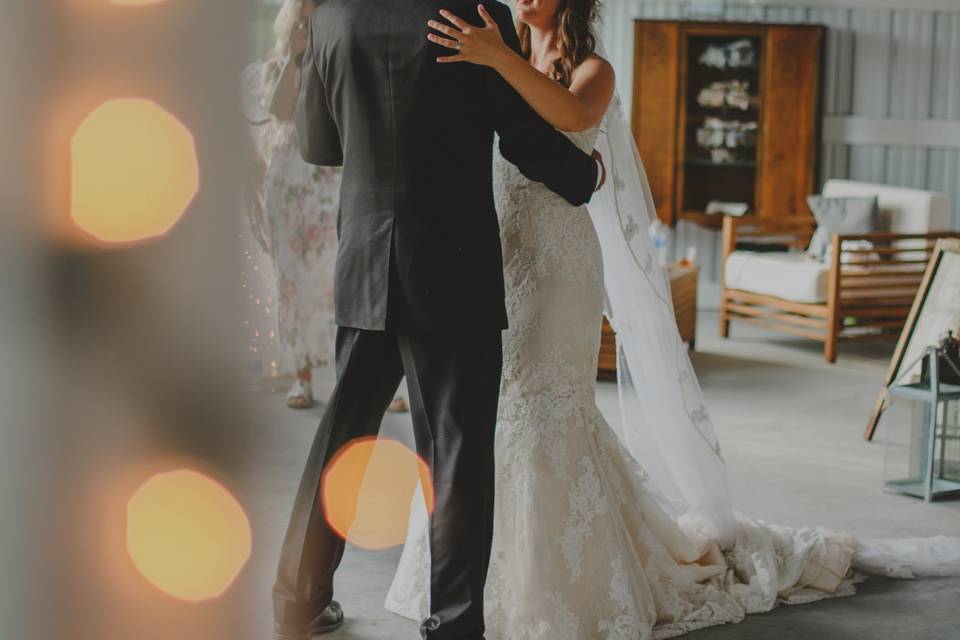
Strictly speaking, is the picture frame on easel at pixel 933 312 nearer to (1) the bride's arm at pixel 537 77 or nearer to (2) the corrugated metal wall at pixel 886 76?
(1) the bride's arm at pixel 537 77

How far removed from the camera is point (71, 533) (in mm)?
374

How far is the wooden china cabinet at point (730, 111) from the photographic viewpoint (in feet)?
27.2

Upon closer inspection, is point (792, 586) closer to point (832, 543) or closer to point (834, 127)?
point (832, 543)

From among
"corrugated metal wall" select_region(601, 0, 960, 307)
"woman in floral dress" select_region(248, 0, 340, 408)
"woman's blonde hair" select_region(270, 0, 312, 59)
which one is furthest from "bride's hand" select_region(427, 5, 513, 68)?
"corrugated metal wall" select_region(601, 0, 960, 307)

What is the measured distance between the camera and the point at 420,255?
2.22 m

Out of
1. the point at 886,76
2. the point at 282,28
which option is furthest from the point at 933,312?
the point at 886,76

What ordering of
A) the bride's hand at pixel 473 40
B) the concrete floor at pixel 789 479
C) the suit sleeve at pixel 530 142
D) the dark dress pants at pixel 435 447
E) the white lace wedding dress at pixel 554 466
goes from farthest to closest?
1. the concrete floor at pixel 789 479
2. the white lace wedding dress at pixel 554 466
3. the dark dress pants at pixel 435 447
4. the suit sleeve at pixel 530 142
5. the bride's hand at pixel 473 40

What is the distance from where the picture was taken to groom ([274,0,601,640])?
2.18 meters

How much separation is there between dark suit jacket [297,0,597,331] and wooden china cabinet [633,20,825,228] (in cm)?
633

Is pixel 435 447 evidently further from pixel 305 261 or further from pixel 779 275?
pixel 779 275

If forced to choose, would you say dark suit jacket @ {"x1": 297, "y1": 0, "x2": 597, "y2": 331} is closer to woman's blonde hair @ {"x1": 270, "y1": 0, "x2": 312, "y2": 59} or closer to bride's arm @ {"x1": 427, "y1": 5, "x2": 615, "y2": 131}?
bride's arm @ {"x1": 427, "y1": 5, "x2": 615, "y2": 131}

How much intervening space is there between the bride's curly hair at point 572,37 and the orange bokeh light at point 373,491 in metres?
0.94

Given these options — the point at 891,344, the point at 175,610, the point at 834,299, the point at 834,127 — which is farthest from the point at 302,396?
the point at 834,127

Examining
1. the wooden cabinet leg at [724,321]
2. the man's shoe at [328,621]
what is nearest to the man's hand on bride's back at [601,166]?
A: the man's shoe at [328,621]
